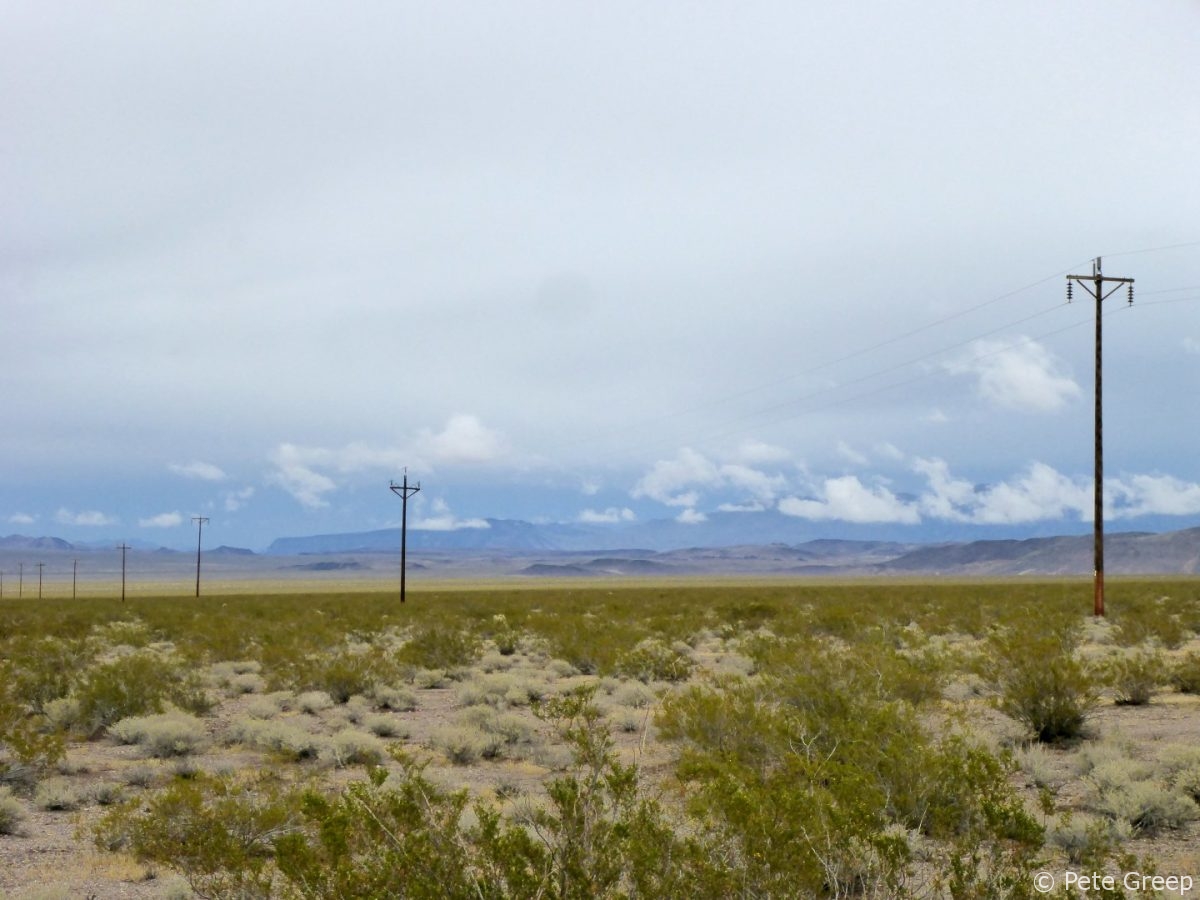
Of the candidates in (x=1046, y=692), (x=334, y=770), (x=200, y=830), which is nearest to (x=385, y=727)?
(x=334, y=770)

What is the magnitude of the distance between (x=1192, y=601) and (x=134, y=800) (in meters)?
48.8

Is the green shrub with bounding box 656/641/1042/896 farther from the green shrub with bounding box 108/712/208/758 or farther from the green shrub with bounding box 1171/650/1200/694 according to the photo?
the green shrub with bounding box 1171/650/1200/694

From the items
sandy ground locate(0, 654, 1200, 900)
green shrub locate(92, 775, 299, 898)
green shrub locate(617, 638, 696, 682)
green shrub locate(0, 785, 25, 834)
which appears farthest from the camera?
green shrub locate(617, 638, 696, 682)

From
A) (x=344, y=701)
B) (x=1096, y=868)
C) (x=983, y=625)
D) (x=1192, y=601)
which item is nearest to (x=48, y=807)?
(x=344, y=701)

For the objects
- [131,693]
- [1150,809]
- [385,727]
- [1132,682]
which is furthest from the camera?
[1132,682]

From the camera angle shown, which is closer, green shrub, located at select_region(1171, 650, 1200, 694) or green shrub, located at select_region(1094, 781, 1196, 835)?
green shrub, located at select_region(1094, 781, 1196, 835)

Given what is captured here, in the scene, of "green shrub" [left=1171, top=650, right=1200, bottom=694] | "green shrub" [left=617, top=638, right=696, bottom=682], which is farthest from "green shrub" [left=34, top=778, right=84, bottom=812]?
"green shrub" [left=1171, top=650, right=1200, bottom=694]

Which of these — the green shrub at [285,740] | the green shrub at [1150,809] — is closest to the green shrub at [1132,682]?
the green shrub at [1150,809]

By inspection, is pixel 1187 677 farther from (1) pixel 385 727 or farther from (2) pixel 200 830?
(2) pixel 200 830

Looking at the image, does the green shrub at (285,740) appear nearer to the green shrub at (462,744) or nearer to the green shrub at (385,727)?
the green shrub at (385,727)

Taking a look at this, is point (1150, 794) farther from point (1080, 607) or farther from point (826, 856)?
point (1080, 607)

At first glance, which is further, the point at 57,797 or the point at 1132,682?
the point at 1132,682

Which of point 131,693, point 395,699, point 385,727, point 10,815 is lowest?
point 395,699

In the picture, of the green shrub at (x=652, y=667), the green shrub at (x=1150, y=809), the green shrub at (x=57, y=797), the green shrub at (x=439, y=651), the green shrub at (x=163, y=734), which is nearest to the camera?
the green shrub at (x=1150, y=809)
